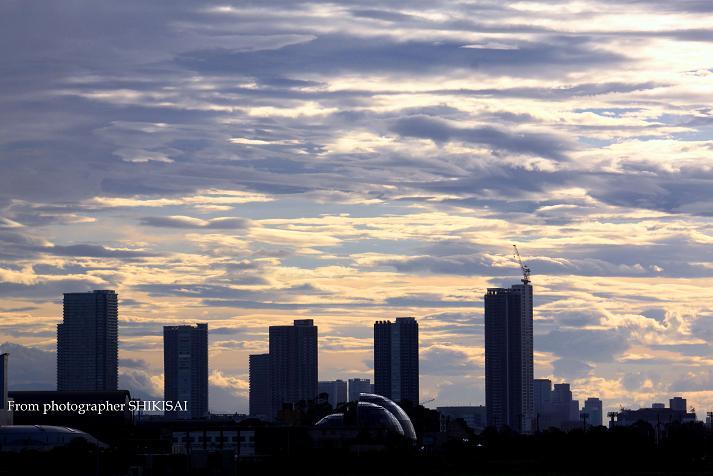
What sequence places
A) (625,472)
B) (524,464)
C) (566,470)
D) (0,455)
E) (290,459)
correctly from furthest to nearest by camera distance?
(0,455) → (524,464) → (290,459) → (566,470) → (625,472)

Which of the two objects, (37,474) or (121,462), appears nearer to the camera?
(37,474)

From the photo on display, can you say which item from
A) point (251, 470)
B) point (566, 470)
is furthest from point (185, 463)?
point (566, 470)

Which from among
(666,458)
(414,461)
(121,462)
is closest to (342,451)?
(414,461)

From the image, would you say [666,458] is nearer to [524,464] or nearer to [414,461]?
[524,464]

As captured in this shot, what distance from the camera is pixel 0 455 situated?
200 metres

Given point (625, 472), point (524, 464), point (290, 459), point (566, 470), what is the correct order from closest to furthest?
point (625, 472) → point (566, 470) → point (290, 459) → point (524, 464)

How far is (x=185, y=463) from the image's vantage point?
149875mm

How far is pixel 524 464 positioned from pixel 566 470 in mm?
24199

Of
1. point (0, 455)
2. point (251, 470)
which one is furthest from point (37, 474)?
point (0, 455)

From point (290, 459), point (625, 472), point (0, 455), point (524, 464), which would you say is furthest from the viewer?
point (0, 455)

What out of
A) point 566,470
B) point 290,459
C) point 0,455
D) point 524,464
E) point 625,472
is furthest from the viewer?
point 0,455

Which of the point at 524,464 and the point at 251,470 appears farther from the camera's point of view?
the point at 524,464

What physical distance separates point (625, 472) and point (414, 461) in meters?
36.7

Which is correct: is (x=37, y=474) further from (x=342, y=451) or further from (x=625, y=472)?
(x=625, y=472)
